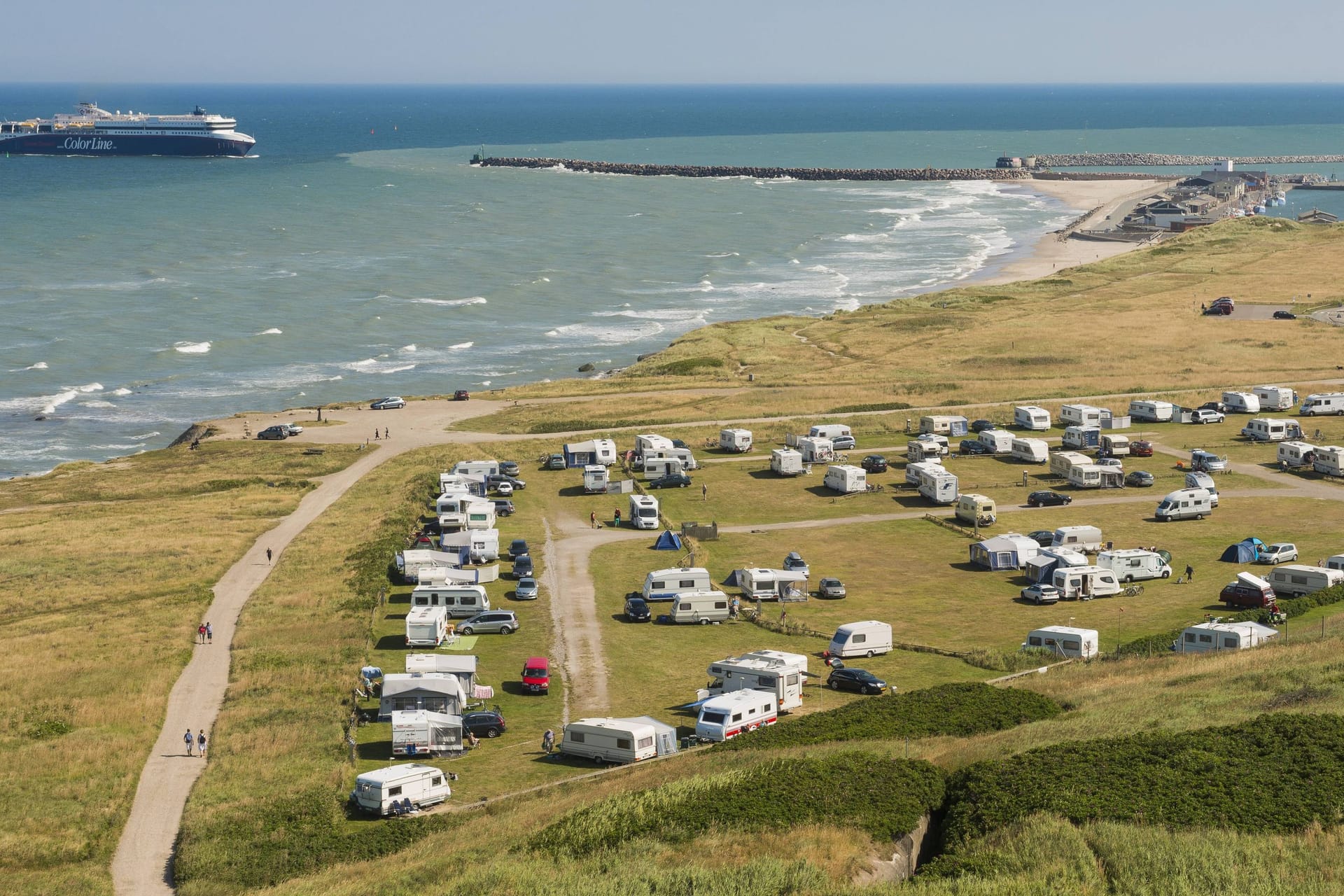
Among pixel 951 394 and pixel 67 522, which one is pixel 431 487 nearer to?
pixel 67 522

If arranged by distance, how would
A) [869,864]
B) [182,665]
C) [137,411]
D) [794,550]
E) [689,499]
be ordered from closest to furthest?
[869,864] → [182,665] → [794,550] → [689,499] → [137,411]

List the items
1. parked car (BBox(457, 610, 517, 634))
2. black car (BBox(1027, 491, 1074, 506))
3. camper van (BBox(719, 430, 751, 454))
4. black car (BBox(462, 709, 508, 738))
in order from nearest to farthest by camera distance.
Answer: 1. black car (BBox(462, 709, 508, 738))
2. parked car (BBox(457, 610, 517, 634))
3. black car (BBox(1027, 491, 1074, 506))
4. camper van (BBox(719, 430, 751, 454))

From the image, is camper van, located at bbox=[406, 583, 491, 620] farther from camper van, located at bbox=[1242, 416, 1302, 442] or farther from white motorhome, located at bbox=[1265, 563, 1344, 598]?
camper van, located at bbox=[1242, 416, 1302, 442]

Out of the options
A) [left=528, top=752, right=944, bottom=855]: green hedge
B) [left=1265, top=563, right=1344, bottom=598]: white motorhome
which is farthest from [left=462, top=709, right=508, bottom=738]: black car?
[left=1265, top=563, right=1344, bottom=598]: white motorhome

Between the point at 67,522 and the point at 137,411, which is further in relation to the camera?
the point at 137,411

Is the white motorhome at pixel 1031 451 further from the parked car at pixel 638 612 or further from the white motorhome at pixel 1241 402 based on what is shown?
the parked car at pixel 638 612

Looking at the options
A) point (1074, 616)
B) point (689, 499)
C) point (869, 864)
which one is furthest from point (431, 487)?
point (869, 864)
